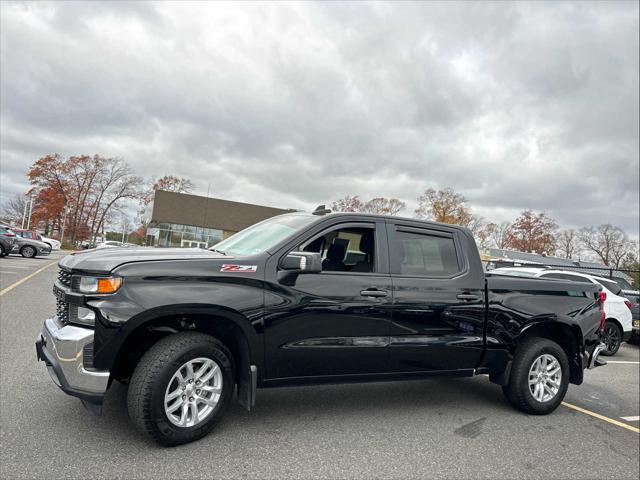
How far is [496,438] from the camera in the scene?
3.93 metres

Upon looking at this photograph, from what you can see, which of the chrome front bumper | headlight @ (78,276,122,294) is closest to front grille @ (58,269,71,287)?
headlight @ (78,276,122,294)

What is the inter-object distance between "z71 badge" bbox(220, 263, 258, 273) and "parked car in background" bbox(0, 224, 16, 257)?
2199cm

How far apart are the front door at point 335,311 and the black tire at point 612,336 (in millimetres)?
7693

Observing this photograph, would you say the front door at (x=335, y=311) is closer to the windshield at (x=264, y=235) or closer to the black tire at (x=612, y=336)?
the windshield at (x=264, y=235)

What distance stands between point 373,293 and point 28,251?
81.5 feet

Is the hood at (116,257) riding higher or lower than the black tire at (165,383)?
higher

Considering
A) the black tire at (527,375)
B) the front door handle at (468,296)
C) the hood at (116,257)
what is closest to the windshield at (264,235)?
the hood at (116,257)

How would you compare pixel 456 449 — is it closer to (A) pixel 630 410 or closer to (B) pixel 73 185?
(A) pixel 630 410

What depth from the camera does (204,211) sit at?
5231 cm

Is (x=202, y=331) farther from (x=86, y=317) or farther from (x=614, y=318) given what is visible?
(x=614, y=318)

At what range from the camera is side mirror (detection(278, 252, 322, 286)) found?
339cm

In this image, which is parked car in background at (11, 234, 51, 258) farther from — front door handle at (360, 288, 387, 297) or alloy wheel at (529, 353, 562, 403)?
alloy wheel at (529, 353, 562, 403)

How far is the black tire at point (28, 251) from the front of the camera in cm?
2289

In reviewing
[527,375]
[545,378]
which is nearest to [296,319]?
[527,375]
